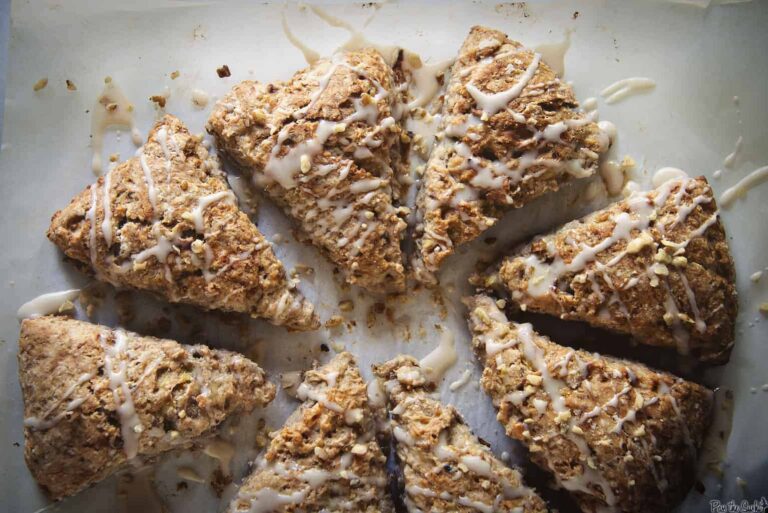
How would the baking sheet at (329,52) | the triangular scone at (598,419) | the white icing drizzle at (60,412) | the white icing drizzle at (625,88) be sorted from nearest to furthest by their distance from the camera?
the white icing drizzle at (60,412), the triangular scone at (598,419), the baking sheet at (329,52), the white icing drizzle at (625,88)

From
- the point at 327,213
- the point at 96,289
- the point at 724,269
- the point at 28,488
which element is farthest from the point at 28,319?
the point at 724,269

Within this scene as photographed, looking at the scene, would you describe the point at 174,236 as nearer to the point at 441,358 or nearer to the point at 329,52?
the point at 329,52

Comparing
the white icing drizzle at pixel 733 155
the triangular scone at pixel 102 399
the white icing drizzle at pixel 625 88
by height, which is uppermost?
the white icing drizzle at pixel 625 88

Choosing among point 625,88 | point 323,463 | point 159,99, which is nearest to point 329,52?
point 159,99

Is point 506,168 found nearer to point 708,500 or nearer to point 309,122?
point 309,122

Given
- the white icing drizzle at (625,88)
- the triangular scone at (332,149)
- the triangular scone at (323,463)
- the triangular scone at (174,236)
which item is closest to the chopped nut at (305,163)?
the triangular scone at (332,149)

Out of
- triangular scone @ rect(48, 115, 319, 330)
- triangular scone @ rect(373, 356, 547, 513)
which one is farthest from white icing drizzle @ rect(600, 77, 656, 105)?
triangular scone @ rect(48, 115, 319, 330)

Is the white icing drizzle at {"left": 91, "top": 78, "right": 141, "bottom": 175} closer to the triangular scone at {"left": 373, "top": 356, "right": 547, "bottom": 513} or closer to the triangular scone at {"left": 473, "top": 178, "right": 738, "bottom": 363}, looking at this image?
the triangular scone at {"left": 373, "top": 356, "right": 547, "bottom": 513}

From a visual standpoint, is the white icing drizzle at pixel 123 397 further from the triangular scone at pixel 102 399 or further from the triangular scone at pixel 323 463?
the triangular scone at pixel 323 463
